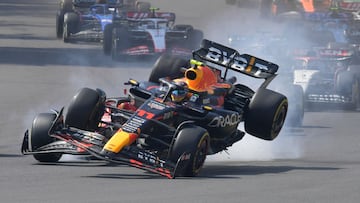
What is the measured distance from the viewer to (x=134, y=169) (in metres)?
12.4

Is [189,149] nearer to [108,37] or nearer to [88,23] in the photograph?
[108,37]

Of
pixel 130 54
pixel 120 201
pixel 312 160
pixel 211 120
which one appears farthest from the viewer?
pixel 130 54

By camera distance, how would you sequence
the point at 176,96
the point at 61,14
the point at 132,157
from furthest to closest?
the point at 61,14, the point at 176,96, the point at 132,157

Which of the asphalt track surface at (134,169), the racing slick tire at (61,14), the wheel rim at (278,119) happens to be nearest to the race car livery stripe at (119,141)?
the asphalt track surface at (134,169)

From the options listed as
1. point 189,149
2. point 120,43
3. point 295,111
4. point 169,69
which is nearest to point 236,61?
point 169,69

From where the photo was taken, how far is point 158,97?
12.9 m

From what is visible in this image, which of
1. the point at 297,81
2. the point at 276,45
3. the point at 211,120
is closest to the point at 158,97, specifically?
the point at 211,120

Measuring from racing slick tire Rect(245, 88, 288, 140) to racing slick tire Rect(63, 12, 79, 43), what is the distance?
17716mm

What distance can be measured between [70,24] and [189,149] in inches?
760

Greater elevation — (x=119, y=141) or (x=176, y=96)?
(x=176, y=96)

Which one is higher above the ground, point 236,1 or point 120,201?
point 120,201

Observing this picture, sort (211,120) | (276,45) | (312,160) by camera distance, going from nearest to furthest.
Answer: (211,120), (312,160), (276,45)

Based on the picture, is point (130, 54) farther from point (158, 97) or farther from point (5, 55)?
point (158, 97)

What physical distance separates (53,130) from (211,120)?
1886 millimetres
